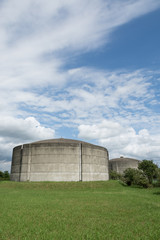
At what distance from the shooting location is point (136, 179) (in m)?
38.5

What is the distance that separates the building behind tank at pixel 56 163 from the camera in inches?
1566

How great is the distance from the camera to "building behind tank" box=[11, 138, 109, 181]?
39781mm

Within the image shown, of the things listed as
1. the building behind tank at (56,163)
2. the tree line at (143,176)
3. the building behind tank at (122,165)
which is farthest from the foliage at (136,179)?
the building behind tank at (122,165)

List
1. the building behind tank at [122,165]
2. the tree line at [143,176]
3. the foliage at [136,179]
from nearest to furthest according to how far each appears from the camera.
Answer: the foliage at [136,179], the tree line at [143,176], the building behind tank at [122,165]

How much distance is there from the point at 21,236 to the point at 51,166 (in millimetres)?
31790

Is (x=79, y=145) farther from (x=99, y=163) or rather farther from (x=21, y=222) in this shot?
(x=21, y=222)

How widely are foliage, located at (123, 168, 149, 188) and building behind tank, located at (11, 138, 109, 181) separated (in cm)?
659

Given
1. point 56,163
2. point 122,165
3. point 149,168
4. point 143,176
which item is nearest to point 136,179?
point 143,176

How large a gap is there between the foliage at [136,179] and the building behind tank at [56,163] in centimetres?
659

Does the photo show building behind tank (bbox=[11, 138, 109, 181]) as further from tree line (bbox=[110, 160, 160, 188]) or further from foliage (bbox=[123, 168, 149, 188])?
tree line (bbox=[110, 160, 160, 188])

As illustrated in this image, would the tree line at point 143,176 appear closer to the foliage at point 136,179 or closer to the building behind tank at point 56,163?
the foliage at point 136,179

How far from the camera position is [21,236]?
863 cm

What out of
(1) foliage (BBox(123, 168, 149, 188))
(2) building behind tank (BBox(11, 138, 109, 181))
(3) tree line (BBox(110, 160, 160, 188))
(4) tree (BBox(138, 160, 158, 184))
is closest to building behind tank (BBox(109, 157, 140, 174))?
(3) tree line (BBox(110, 160, 160, 188))

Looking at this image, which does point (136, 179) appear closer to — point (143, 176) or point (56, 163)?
point (143, 176)
